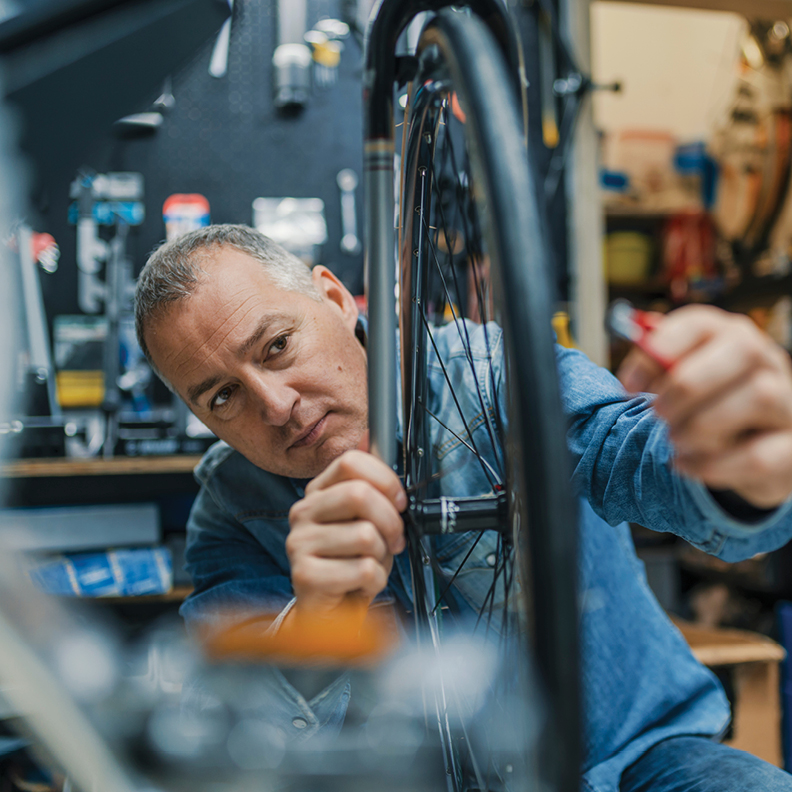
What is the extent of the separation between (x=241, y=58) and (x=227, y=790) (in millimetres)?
2156

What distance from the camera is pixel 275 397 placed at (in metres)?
0.81

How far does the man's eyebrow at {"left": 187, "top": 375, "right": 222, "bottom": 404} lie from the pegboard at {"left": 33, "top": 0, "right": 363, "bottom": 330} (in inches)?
47.0

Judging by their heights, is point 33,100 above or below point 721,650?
above

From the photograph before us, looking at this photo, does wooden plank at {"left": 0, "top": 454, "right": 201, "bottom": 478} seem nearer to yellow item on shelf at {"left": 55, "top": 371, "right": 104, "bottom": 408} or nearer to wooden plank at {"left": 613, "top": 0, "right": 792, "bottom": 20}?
yellow item on shelf at {"left": 55, "top": 371, "right": 104, "bottom": 408}

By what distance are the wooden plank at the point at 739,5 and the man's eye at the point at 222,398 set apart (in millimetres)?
1794

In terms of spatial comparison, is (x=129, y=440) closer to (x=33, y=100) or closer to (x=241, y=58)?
(x=241, y=58)

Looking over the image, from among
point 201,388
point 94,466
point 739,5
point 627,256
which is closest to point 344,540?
point 201,388

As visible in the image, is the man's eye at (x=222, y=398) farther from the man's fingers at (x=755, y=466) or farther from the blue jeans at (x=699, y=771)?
the blue jeans at (x=699, y=771)

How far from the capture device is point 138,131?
1.99 m

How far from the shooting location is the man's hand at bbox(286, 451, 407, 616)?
500 mm

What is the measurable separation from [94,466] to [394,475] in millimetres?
1315

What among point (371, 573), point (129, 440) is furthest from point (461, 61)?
point (129, 440)

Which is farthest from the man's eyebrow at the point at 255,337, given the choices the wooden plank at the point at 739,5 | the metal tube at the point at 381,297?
the wooden plank at the point at 739,5

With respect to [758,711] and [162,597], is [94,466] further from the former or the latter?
[758,711]
